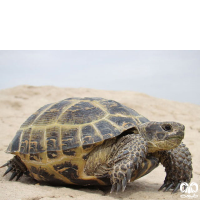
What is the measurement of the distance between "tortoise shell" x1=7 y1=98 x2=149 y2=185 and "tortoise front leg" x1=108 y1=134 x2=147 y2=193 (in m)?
0.18

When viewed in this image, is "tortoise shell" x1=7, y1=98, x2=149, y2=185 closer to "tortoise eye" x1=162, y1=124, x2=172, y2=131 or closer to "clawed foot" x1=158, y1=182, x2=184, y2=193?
"tortoise eye" x1=162, y1=124, x2=172, y2=131

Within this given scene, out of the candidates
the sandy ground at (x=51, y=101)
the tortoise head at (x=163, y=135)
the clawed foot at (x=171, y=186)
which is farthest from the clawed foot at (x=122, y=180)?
the clawed foot at (x=171, y=186)

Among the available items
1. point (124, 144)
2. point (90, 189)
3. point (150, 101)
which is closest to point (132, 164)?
point (124, 144)

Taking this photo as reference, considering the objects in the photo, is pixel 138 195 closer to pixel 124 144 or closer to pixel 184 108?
pixel 124 144

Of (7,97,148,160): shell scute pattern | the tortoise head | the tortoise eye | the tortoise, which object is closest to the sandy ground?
the tortoise

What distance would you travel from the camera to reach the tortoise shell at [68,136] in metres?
2.65

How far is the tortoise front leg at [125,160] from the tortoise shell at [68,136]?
18 centimetres

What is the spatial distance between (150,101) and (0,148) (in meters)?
8.34

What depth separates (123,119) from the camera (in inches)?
113

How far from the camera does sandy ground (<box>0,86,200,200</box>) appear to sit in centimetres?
248

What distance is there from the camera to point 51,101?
10680 millimetres

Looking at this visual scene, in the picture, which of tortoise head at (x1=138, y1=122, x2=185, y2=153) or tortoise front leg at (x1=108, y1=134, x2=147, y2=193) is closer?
tortoise front leg at (x1=108, y1=134, x2=147, y2=193)

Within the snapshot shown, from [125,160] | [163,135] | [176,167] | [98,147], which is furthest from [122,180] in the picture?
[176,167]

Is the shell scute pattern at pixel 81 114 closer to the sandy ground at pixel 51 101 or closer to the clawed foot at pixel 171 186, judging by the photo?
the sandy ground at pixel 51 101
